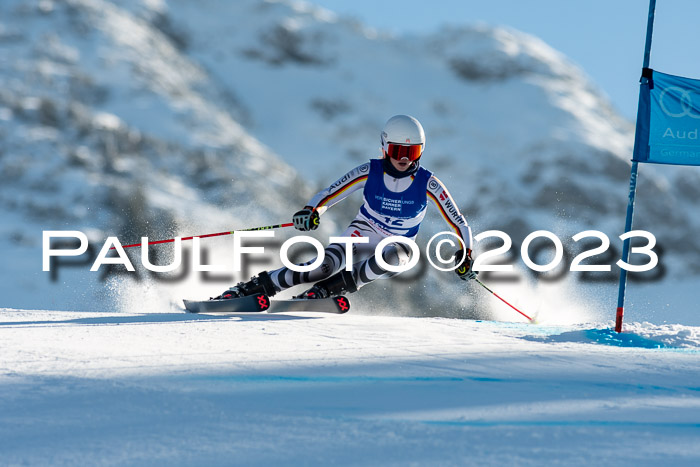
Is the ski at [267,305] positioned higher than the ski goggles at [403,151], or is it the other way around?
the ski goggles at [403,151]

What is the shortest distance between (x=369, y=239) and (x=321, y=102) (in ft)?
154

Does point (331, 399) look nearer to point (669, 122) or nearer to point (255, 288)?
point (255, 288)

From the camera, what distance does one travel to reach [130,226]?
1336 inches

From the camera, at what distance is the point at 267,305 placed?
632cm

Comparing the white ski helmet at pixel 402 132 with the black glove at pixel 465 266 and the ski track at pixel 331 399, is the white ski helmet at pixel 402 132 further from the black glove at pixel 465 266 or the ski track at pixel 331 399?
the ski track at pixel 331 399

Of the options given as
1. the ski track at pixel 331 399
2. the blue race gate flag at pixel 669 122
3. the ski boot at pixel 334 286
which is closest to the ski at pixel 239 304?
the ski boot at pixel 334 286

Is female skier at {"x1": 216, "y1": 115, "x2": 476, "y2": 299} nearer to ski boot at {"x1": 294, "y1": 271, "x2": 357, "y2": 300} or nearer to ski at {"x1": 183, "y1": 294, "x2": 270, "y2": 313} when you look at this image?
ski boot at {"x1": 294, "y1": 271, "x2": 357, "y2": 300}

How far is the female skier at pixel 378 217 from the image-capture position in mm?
6129

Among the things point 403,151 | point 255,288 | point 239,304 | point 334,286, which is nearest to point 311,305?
point 334,286

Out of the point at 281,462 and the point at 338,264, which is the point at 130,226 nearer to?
the point at 338,264

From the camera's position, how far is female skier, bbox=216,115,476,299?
20.1 ft

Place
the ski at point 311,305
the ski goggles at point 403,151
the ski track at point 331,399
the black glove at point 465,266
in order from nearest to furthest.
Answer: the ski track at point 331,399, the ski goggles at point 403,151, the black glove at point 465,266, the ski at point 311,305

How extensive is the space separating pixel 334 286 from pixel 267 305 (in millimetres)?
648

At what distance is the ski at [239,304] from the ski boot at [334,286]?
418 mm
